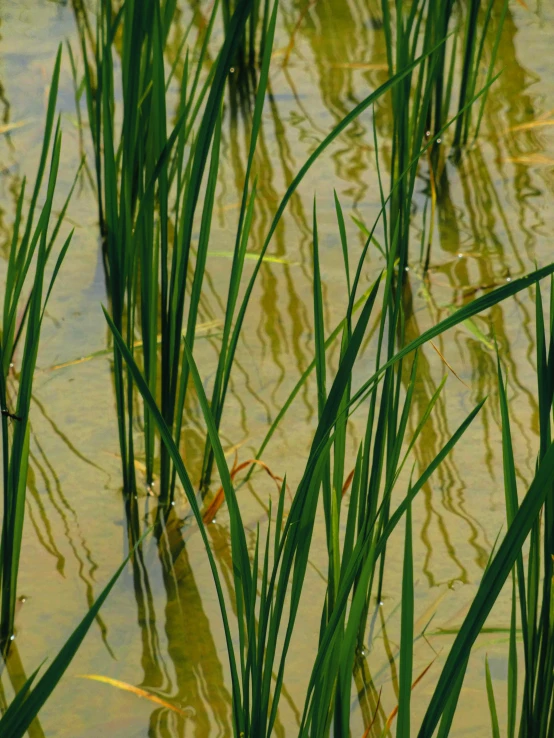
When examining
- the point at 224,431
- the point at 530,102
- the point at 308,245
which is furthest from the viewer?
the point at 530,102

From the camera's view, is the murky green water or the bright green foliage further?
the murky green water

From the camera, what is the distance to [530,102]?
7.90 feet

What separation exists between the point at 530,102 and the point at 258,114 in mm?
1453

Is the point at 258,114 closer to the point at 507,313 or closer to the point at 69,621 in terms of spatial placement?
the point at 69,621

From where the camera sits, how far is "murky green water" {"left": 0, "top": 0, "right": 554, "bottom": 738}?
120cm

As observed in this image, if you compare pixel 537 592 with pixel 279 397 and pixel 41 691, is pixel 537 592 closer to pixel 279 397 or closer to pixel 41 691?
pixel 41 691

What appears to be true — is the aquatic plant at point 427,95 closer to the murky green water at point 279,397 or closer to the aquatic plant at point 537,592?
the murky green water at point 279,397

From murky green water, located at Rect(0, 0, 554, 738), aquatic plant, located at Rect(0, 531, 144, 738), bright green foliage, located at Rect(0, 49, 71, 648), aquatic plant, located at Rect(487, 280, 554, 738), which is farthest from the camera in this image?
murky green water, located at Rect(0, 0, 554, 738)

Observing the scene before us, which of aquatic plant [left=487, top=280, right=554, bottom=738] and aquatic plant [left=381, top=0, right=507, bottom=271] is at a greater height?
aquatic plant [left=381, top=0, right=507, bottom=271]

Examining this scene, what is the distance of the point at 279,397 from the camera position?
5.24 ft

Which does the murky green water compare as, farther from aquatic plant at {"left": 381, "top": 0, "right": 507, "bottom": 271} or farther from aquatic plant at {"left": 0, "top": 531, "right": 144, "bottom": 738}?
aquatic plant at {"left": 0, "top": 531, "right": 144, "bottom": 738}

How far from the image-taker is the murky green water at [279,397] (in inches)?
47.2

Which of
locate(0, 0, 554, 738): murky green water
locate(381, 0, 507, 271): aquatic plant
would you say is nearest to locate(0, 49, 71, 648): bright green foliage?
locate(0, 0, 554, 738): murky green water

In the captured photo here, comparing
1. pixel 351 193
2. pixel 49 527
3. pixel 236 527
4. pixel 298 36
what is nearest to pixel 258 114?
pixel 236 527
